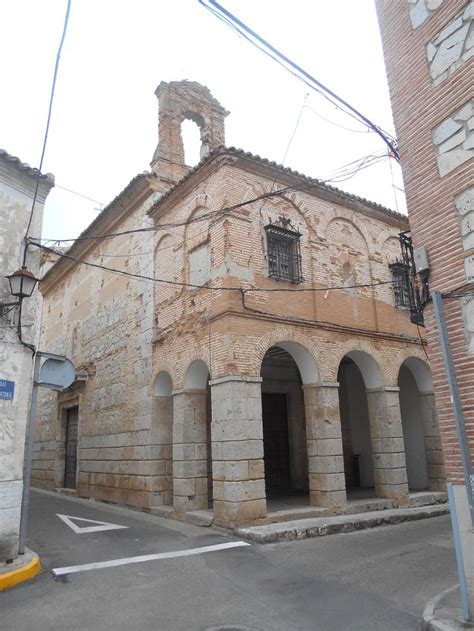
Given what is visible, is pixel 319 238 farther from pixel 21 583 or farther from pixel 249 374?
pixel 21 583

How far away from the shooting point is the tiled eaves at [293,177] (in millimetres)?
10431

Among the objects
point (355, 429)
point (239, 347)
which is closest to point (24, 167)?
point (239, 347)

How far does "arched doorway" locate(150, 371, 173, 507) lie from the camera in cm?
1128

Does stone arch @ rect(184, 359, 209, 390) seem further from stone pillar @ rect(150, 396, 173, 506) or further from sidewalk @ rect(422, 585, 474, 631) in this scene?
sidewalk @ rect(422, 585, 474, 631)

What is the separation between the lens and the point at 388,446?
36.7ft

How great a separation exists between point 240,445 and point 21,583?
409cm

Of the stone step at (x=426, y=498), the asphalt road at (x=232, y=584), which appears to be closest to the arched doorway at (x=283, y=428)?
the stone step at (x=426, y=498)

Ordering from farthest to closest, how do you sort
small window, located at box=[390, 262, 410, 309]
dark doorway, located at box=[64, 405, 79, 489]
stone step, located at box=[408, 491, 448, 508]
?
dark doorway, located at box=[64, 405, 79, 489], small window, located at box=[390, 262, 410, 309], stone step, located at box=[408, 491, 448, 508]

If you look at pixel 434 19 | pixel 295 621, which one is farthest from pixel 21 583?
pixel 434 19

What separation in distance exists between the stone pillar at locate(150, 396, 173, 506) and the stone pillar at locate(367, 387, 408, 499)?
4.82m

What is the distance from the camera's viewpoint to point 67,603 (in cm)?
513

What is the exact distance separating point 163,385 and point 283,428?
13.6 feet

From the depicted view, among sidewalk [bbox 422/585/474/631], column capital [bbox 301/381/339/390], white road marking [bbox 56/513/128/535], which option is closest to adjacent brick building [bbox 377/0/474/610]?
sidewalk [bbox 422/585/474/631]

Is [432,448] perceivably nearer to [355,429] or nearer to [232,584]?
[355,429]
